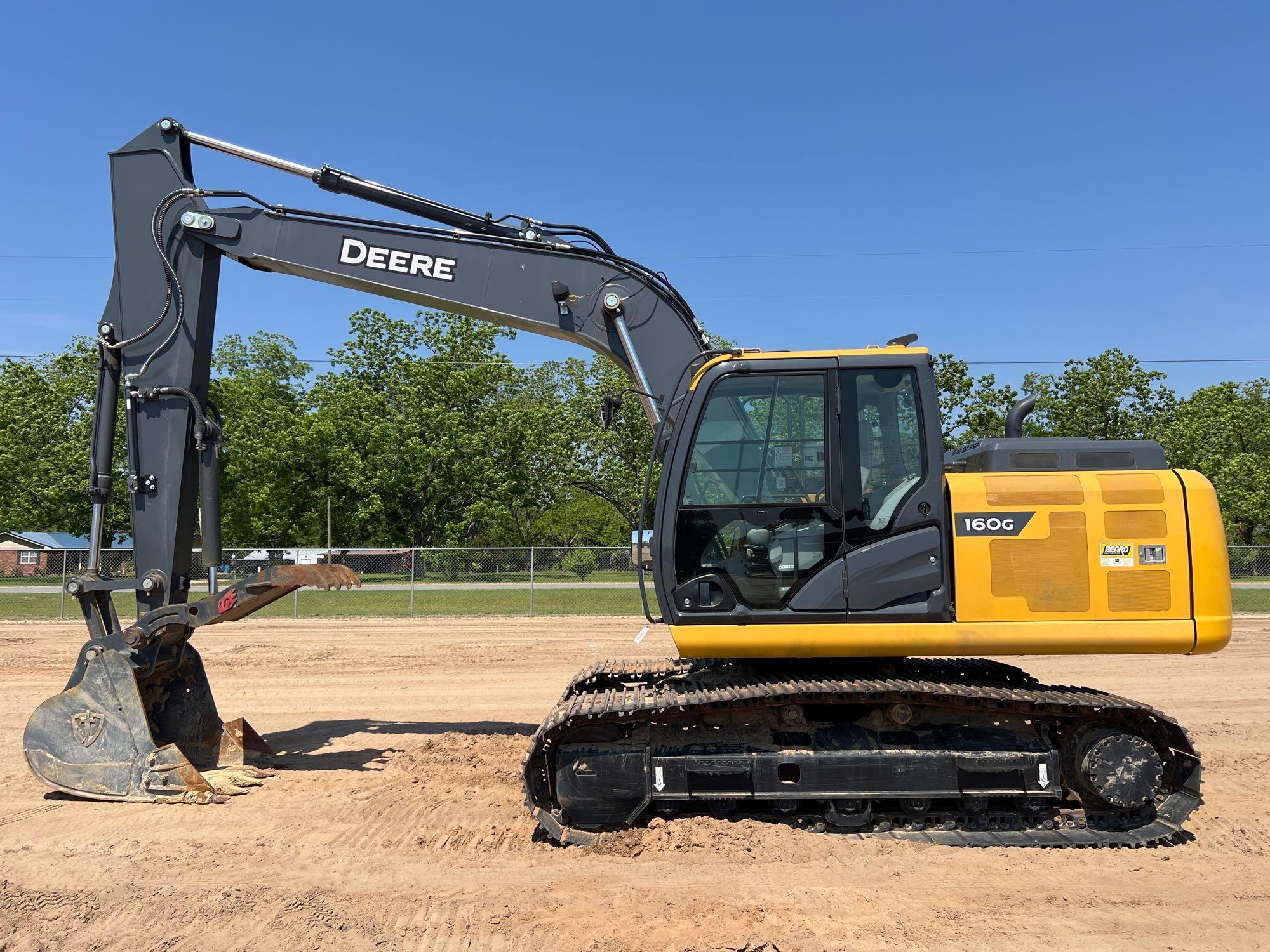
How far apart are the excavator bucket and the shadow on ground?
93 cm

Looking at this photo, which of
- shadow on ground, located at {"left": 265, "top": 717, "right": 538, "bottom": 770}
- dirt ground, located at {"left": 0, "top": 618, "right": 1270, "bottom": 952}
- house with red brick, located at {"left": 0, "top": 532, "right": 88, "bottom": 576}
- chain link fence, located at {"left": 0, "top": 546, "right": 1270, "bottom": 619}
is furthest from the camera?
house with red brick, located at {"left": 0, "top": 532, "right": 88, "bottom": 576}

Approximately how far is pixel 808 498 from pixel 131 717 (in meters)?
4.95

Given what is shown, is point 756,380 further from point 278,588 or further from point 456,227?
point 278,588

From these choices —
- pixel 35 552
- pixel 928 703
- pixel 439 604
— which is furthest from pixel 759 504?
pixel 35 552

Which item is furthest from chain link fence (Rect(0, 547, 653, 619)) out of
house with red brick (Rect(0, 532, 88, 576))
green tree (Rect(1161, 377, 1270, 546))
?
green tree (Rect(1161, 377, 1270, 546))

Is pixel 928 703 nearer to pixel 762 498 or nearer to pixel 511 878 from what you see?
pixel 762 498

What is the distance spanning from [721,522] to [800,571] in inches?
22.5

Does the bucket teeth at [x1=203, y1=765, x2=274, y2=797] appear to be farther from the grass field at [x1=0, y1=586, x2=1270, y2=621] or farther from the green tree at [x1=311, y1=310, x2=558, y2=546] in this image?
the green tree at [x1=311, y1=310, x2=558, y2=546]

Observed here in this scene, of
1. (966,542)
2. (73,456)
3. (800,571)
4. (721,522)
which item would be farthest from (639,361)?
(73,456)

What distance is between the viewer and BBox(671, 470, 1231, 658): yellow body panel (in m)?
5.50

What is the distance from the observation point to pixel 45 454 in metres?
39.9

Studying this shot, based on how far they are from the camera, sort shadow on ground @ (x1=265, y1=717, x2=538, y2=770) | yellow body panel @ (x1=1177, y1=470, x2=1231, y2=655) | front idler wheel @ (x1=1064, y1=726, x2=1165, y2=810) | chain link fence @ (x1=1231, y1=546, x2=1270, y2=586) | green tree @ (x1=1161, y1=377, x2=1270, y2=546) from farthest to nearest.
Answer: green tree @ (x1=1161, y1=377, x2=1270, y2=546)
chain link fence @ (x1=1231, y1=546, x2=1270, y2=586)
shadow on ground @ (x1=265, y1=717, x2=538, y2=770)
front idler wheel @ (x1=1064, y1=726, x2=1165, y2=810)
yellow body panel @ (x1=1177, y1=470, x2=1231, y2=655)

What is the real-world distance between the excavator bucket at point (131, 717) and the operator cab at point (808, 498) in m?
2.70

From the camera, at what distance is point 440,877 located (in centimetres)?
510
